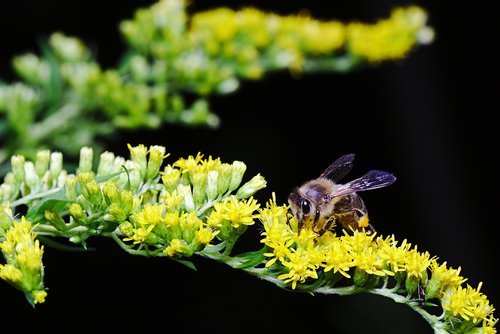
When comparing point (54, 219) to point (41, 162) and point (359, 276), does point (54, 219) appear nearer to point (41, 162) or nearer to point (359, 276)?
point (41, 162)

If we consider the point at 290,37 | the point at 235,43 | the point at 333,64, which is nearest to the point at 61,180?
the point at 235,43

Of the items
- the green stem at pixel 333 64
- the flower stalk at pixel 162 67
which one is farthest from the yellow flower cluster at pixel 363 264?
the green stem at pixel 333 64

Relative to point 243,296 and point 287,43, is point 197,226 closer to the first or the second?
point 287,43

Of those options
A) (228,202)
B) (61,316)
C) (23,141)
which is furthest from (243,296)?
(228,202)

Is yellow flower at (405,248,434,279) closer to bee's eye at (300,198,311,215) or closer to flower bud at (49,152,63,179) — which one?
bee's eye at (300,198,311,215)

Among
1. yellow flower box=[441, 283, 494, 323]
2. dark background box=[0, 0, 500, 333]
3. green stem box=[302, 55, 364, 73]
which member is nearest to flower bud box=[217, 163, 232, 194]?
yellow flower box=[441, 283, 494, 323]

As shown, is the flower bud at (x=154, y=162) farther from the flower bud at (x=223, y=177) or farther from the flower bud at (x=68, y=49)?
the flower bud at (x=68, y=49)
